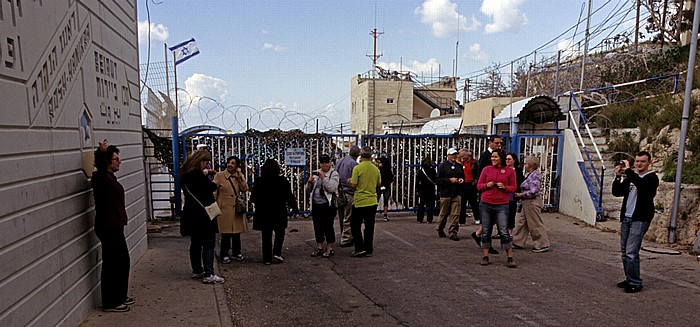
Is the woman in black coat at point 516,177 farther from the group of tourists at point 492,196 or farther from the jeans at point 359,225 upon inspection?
the jeans at point 359,225

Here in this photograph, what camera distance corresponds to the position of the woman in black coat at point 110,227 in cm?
448

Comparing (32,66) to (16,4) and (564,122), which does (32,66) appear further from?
(564,122)

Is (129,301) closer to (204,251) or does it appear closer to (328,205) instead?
(204,251)

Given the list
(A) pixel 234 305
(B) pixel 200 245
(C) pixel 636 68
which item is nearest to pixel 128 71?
(B) pixel 200 245

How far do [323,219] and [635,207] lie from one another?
169 inches

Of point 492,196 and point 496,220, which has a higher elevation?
point 492,196

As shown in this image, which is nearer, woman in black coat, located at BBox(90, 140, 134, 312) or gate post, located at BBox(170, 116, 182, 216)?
woman in black coat, located at BBox(90, 140, 134, 312)

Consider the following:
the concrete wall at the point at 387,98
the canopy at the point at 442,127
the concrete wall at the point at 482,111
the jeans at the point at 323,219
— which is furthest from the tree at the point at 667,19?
the concrete wall at the point at 387,98

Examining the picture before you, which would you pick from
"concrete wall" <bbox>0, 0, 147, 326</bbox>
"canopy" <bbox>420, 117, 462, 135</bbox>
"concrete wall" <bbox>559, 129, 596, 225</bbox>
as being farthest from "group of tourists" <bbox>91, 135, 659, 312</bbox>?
"canopy" <bbox>420, 117, 462, 135</bbox>

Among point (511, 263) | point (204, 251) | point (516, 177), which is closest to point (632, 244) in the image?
point (511, 263)

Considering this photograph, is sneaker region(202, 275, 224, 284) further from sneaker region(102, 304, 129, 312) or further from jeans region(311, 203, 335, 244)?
jeans region(311, 203, 335, 244)

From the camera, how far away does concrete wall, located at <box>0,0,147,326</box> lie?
317cm

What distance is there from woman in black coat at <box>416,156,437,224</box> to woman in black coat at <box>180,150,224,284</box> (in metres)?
5.64

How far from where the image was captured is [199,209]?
5660mm
